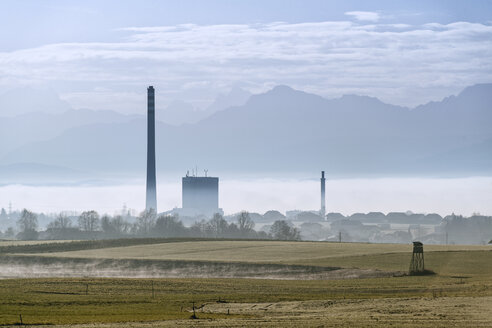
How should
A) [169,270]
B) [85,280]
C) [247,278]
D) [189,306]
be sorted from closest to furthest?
[189,306], [85,280], [247,278], [169,270]

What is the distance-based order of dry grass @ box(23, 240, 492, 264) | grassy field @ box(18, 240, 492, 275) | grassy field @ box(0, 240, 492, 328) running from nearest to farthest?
grassy field @ box(0, 240, 492, 328) < grassy field @ box(18, 240, 492, 275) < dry grass @ box(23, 240, 492, 264)

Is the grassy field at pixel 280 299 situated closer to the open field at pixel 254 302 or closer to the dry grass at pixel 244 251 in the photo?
the open field at pixel 254 302

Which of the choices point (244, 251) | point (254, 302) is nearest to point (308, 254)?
point (244, 251)

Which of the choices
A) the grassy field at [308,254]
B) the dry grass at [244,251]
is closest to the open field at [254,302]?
the grassy field at [308,254]

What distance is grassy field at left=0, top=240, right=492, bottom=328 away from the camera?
5403 centimetres

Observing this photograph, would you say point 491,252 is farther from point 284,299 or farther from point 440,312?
point 440,312

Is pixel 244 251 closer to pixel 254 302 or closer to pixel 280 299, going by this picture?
pixel 280 299

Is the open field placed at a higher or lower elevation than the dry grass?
lower

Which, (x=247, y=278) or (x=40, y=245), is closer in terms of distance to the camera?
(x=247, y=278)

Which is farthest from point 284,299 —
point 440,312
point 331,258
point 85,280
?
point 331,258

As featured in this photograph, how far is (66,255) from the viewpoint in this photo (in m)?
120

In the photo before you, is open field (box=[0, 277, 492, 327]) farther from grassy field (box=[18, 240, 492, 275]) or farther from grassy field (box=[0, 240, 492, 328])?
grassy field (box=[18, 240, 492, 275])

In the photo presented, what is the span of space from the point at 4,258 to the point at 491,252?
54230mm

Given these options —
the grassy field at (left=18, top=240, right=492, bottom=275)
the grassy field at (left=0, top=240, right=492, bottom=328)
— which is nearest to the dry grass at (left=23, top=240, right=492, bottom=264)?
the grassy field at (left=18, top=240, right=492, bottom=275)
